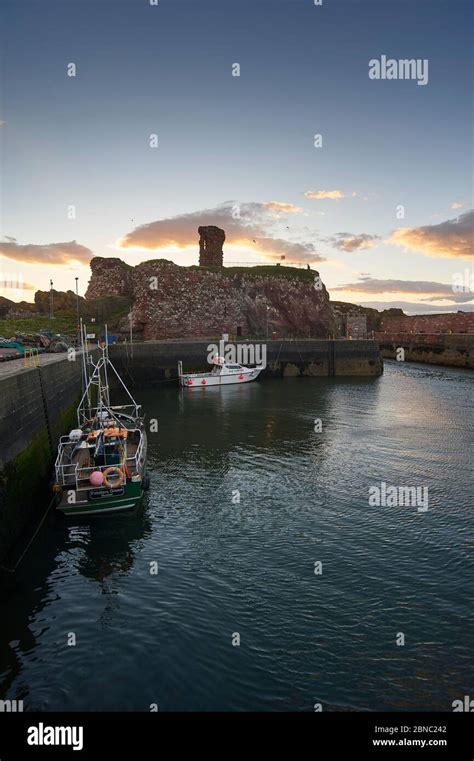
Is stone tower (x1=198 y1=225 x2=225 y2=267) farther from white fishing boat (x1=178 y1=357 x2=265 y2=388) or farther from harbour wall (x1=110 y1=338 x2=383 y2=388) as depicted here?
white fishing boat (x1=178 y1=357 x2=265 y2=388)

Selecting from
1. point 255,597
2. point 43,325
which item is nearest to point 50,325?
point 43,325

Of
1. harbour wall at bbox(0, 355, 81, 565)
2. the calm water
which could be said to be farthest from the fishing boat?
harbour wall at bbox(0, 355, 81, 565)

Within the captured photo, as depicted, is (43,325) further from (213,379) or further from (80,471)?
(80,471)

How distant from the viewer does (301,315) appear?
108 m

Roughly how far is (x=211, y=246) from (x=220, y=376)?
56700mm

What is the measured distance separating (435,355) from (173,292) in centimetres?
5133

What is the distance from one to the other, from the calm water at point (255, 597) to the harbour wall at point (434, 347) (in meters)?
66.2

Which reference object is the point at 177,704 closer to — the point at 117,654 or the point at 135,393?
the point at 117,654

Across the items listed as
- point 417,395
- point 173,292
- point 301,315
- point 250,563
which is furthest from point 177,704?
point 301,315

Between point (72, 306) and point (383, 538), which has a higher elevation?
point (72, 306)

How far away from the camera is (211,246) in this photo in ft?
372

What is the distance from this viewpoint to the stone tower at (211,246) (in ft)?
370

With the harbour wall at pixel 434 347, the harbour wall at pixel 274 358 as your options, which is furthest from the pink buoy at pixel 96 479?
the harbour wall at pixel 434 347

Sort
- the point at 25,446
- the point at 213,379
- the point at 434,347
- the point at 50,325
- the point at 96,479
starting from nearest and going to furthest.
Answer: the point at 96,479
the point at 25,446
the point at 213,379
the point at 50,325
the point at 434,347
